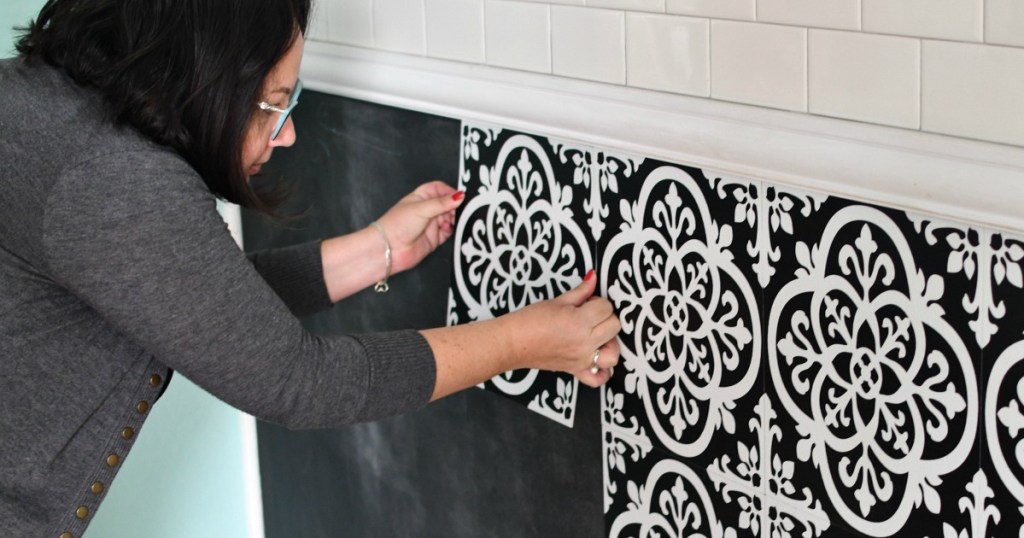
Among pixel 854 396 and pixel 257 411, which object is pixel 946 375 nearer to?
pixel 854 396

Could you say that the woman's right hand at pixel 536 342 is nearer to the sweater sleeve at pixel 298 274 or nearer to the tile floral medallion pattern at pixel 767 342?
the tile floral medallion pattern at pixel 767 342

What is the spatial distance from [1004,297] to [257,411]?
71 cm

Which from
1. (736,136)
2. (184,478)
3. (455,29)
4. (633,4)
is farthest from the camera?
(184,478)

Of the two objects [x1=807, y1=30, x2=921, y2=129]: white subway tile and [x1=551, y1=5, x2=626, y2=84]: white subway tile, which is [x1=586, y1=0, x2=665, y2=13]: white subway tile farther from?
[x1=807, y1=30, x2=921, y2=129]: white subway tile

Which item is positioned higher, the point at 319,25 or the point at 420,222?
the point at 319,25

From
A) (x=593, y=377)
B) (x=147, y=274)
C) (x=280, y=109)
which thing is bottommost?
(x=593, y=377)

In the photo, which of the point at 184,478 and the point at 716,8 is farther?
the point at 184,478

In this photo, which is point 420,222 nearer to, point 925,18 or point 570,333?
point 570,333

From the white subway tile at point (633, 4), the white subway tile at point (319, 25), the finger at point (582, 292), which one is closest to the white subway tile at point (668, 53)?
the white subway tile at point (633, 4)

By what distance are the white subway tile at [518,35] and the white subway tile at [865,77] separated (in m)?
0.39

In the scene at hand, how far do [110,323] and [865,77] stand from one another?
74cm

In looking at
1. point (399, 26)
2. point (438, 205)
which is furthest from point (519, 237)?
point (399, 26)

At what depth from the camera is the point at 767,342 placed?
132 centimetres

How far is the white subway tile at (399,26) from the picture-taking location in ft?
5.57
